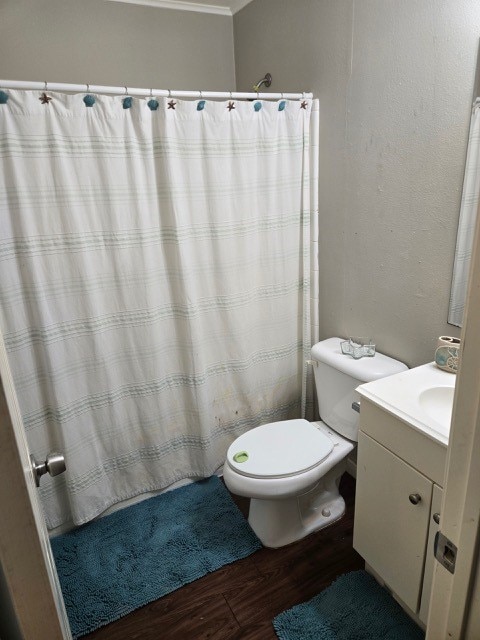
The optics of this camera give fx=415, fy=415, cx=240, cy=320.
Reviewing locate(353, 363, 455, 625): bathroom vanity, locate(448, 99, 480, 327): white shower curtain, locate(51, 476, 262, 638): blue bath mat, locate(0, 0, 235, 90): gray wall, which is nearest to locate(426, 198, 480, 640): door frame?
locate(353, 363, 455, 625): bathroom vanity

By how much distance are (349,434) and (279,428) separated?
1.02 feet

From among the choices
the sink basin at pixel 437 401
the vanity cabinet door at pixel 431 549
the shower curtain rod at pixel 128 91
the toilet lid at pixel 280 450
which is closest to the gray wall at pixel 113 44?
the shower curtain rod at pixel 128 91

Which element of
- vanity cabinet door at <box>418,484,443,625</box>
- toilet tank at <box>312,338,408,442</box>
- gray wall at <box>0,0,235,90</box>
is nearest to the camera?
vanity cabinet door at <box>418,484,443,625</box>

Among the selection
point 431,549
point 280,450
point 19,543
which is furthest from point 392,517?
point 19,543

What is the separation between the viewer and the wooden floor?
1.48 m

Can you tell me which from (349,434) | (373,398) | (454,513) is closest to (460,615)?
(454,513)

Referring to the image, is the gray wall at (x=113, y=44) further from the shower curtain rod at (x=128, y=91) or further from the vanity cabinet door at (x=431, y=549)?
the vanity cabinet door at (x=431, y=549)

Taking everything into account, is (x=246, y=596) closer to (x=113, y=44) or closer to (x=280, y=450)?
(x=280, y=450)

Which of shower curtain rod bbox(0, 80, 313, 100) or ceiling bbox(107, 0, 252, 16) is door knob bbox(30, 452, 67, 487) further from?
ceiling bbox(107, 0, 252, 16)

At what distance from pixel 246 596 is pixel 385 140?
1847 millimetres

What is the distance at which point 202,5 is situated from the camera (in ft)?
7.07

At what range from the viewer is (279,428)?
1.89 meters

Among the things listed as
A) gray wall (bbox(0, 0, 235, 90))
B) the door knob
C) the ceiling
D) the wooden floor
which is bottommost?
the wooden floor

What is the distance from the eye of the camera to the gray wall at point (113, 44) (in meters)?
1.88
